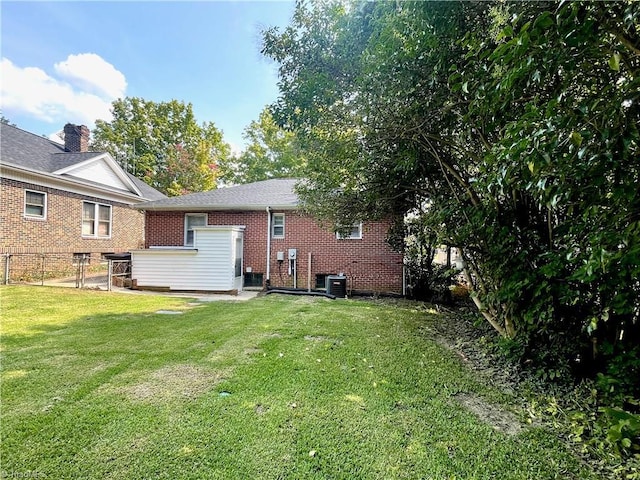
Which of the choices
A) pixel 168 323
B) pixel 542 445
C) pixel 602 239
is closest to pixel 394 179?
pixel 602 239

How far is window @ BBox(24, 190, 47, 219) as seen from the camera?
10797mm

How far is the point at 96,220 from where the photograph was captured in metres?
13.8

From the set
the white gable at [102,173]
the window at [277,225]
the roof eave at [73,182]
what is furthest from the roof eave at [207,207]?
the white gable at [102,173]

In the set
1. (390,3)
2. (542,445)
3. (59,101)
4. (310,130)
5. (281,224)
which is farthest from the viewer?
(59,101)

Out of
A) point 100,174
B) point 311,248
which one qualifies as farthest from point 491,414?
point 100,174

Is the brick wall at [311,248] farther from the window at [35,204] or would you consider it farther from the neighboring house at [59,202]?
the window at [35,204]

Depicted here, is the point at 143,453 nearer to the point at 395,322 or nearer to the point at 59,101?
the point at 395,322

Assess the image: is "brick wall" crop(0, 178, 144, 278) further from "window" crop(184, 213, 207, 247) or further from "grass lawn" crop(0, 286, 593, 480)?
"grass lawn" crop(0, 286, 593, 480)

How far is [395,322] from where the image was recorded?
20.0 ft

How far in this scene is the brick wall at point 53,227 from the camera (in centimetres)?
1012

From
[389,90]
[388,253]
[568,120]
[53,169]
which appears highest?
[53,169]

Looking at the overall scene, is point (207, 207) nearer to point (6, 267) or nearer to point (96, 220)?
point (6, 267)

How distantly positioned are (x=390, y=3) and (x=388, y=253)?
24.1ft

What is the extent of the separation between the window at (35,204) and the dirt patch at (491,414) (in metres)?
14.0
